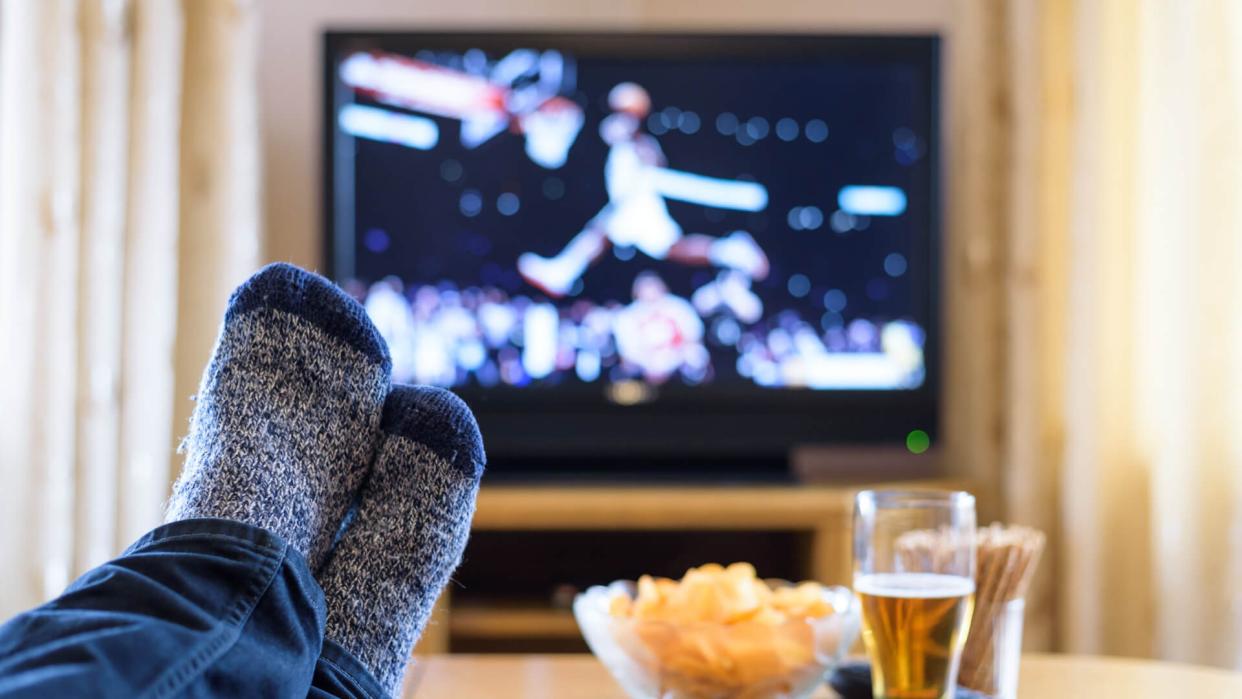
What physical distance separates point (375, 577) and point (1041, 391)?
1508mm

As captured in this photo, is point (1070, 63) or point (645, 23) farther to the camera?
point (645, 23)

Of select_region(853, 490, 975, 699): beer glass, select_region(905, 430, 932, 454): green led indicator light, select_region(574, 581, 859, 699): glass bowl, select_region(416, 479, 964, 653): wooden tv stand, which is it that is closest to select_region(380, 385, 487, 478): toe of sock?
select_region(574, 581, 859, 699): glass bowl

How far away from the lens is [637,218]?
222 centimetres

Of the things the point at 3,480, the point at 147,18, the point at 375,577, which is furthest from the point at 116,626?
the point at 147,18

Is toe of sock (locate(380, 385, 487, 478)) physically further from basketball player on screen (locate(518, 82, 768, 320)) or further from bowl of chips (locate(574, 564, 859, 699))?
basketball player on screen (locate(518, 82, 768, 320))

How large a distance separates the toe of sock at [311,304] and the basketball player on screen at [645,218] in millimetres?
1176

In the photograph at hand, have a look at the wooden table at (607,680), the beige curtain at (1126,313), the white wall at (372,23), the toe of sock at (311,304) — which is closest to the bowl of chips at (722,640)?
the wooden table at (607,680)

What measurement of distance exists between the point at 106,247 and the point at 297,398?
879 millimetres

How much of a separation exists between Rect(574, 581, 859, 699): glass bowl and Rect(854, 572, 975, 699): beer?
0.05m

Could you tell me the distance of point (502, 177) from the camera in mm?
2229

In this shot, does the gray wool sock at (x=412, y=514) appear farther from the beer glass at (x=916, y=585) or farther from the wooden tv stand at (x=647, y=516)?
the wooden tv stand at (x=647, y=516)

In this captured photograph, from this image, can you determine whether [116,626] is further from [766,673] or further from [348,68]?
[348,68]

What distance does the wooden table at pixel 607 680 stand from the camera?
→ 2.82ft

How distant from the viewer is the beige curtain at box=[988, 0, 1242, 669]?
169 centimetres
